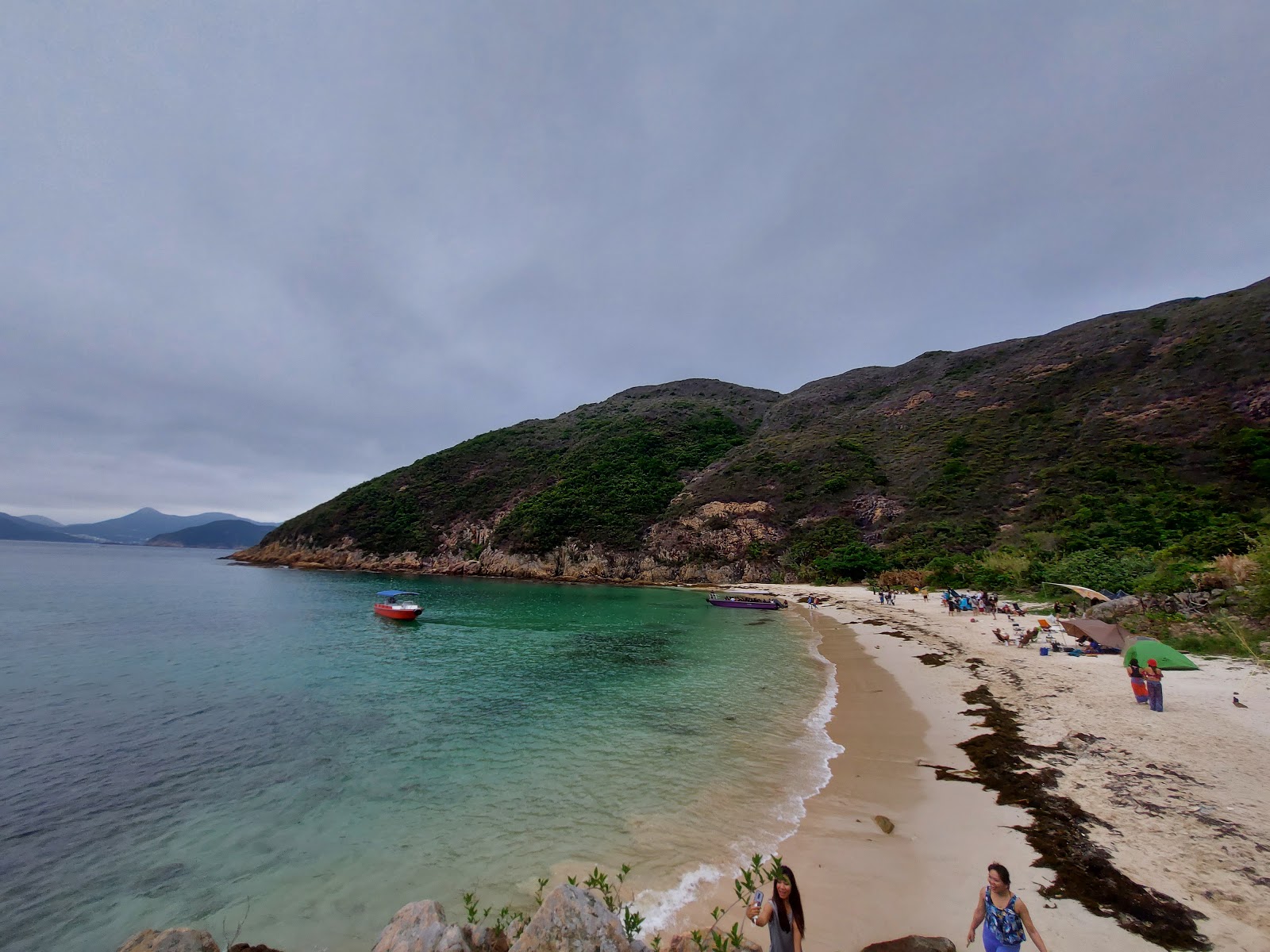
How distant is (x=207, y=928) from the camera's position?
6.77 metres

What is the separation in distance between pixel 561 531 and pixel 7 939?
7204 cm

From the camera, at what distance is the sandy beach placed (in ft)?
19.6

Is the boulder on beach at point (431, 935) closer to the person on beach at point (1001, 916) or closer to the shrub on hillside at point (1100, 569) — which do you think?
the person on beach at point (1001, 916)

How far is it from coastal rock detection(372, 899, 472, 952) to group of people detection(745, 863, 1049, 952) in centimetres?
296

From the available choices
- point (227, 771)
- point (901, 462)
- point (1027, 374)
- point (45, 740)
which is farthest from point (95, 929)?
point (1027, 374)

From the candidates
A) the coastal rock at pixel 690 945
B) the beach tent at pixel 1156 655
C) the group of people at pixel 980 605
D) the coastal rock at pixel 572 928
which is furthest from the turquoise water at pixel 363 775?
the group of people at pixel 980 605

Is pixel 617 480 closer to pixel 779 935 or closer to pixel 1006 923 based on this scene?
pixel 779 935

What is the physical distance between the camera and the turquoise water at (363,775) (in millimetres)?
7461

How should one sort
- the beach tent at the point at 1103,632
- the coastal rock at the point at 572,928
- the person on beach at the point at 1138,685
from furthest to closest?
the beach tent at the point at 1103,632 < the person on beach at the point at 1138,685 < the coastal rock at the point at 572,928

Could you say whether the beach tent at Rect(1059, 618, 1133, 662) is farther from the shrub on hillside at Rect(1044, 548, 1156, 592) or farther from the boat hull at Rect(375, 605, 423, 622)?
the boat hull at Rect(375, 605, 423, 622)

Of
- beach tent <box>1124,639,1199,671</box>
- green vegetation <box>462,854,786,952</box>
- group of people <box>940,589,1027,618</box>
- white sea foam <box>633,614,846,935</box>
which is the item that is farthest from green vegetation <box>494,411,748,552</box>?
green vegetation <box>462,854,786,952</box>

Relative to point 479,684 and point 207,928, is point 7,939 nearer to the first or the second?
point 207,928

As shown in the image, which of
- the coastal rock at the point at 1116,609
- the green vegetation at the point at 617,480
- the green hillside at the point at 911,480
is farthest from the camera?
the green vegetation at the point at 617,480

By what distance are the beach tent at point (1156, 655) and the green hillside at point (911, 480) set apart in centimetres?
973
